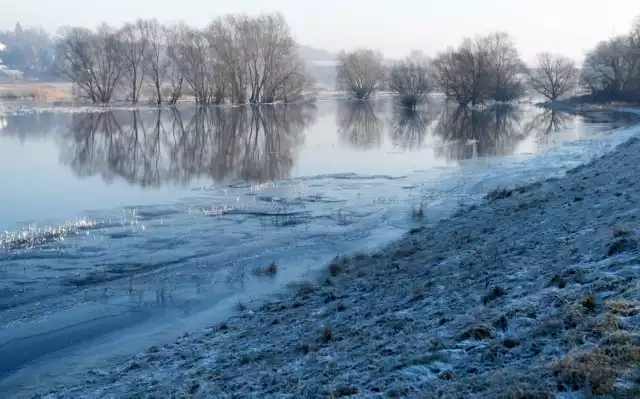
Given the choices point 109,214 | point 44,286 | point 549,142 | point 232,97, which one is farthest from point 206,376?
point 232,97

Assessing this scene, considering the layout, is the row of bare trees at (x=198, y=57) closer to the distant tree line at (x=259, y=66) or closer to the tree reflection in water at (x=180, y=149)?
the distant tree line at (x=259, y=66)

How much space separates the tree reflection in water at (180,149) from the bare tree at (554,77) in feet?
141

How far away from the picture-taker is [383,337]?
6113 mm

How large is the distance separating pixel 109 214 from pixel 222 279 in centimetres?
598

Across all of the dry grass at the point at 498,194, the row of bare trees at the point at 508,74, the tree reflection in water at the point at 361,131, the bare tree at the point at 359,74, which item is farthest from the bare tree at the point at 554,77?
the dry grass at the point at 498,194

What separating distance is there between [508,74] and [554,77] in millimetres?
5998

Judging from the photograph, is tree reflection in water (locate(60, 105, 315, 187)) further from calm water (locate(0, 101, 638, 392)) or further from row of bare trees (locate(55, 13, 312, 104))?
row of bare trees (locate(55, 13, 312, 104))

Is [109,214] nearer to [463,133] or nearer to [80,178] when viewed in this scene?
[80,178]

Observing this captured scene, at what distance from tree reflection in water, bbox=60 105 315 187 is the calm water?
0.38ft

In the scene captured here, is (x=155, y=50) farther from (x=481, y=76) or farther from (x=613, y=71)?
(x=613, y=71)

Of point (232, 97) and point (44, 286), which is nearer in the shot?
point (44, 286)

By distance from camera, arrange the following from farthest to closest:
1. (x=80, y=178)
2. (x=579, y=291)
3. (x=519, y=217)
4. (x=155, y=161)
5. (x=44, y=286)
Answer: (x=155, y=161)
(x=80, y=178)
(x=519, y=217)
(x=44, y=286)
(x=579, y=291)

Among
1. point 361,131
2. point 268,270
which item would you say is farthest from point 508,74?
point 268,270

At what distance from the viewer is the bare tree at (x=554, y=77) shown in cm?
7475
